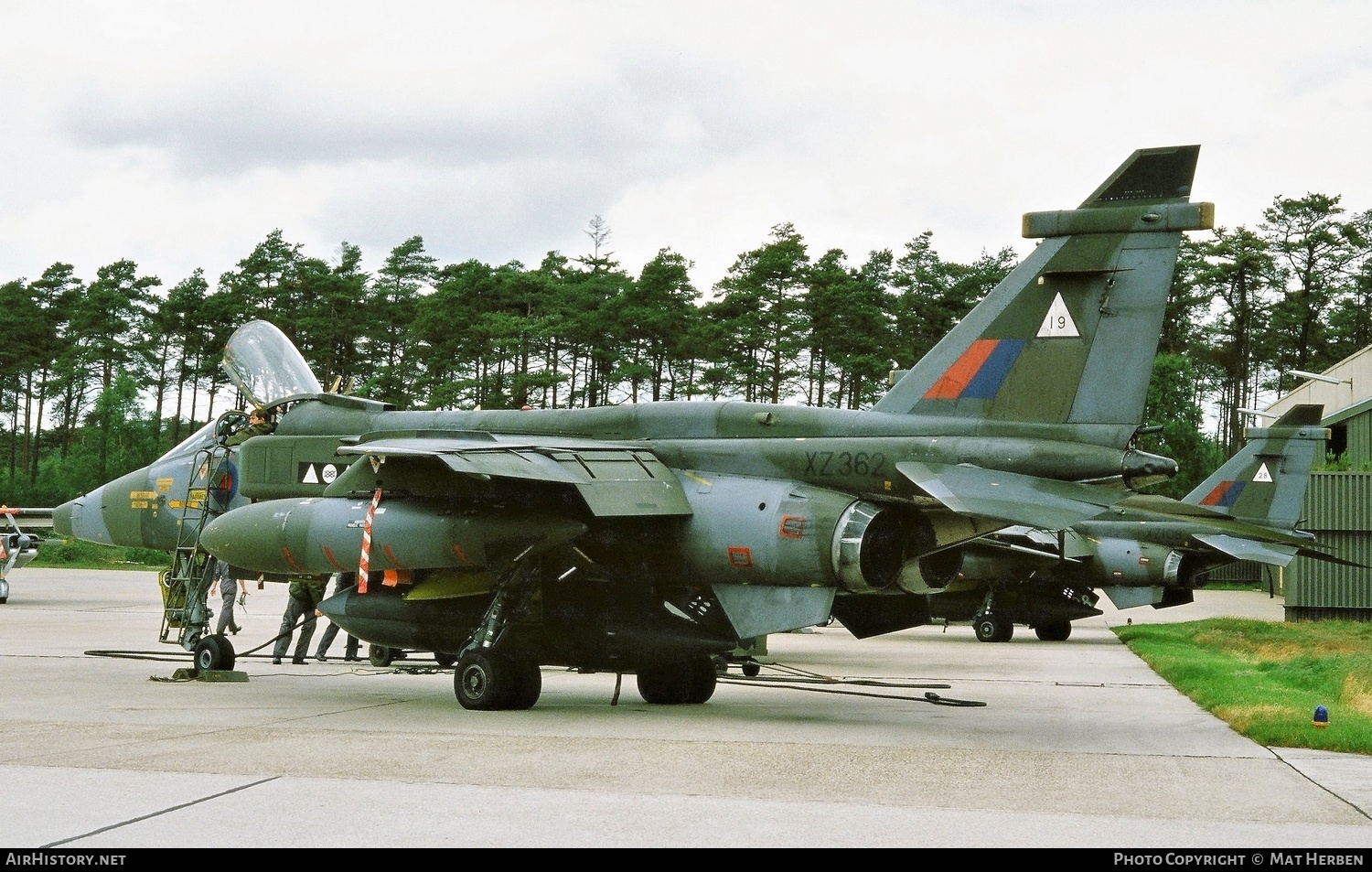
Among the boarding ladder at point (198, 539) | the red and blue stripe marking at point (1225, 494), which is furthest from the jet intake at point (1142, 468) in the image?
the red and blue stripe marking at point (1225, 494)

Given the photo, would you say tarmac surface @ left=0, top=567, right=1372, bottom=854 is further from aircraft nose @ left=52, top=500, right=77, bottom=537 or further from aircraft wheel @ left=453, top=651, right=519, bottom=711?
aircraft nose @ left=52, top=500, right=77, bottom=537

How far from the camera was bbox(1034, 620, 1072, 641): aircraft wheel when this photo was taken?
23.6 metres

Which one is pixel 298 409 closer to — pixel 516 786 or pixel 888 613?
pixel 888 613

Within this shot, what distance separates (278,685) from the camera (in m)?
13.6

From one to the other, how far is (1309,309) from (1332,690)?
6592 cm

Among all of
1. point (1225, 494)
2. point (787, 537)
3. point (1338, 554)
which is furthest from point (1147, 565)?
point (787, 537)

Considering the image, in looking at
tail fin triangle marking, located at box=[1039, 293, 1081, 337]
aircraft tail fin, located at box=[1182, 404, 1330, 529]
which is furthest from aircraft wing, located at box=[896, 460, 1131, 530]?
aircraft tail fin, located at box=[1182, 404, 1330, 529]

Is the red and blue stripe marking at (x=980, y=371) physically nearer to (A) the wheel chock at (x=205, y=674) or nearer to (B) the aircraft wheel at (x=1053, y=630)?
(A) the wheel chock at (x=205, y=674)

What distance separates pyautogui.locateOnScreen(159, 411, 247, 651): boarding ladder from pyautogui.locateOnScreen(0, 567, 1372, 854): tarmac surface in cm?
71

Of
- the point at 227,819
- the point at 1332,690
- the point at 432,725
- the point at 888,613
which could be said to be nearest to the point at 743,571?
the point at 888,613

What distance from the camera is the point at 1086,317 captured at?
33.6 feet

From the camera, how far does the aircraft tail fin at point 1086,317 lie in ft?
32.6

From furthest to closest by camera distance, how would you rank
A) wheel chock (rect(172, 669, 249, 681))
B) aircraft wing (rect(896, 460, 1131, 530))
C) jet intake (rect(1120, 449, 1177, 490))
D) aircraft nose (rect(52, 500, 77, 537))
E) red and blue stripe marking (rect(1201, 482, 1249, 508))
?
red and blue stripe marking (rect(1201, 482, 1249, 508)), aircraft nose (rect(52, 500, 77, 537)), wheel chock (rect(172, 669, 249, 681)), jet intake (rect(1120, 449, 1177, 490)), aircraft wing (rect(896, 460, 1131, 530))

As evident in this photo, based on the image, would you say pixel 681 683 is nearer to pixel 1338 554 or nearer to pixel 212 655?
pixel 212 655
